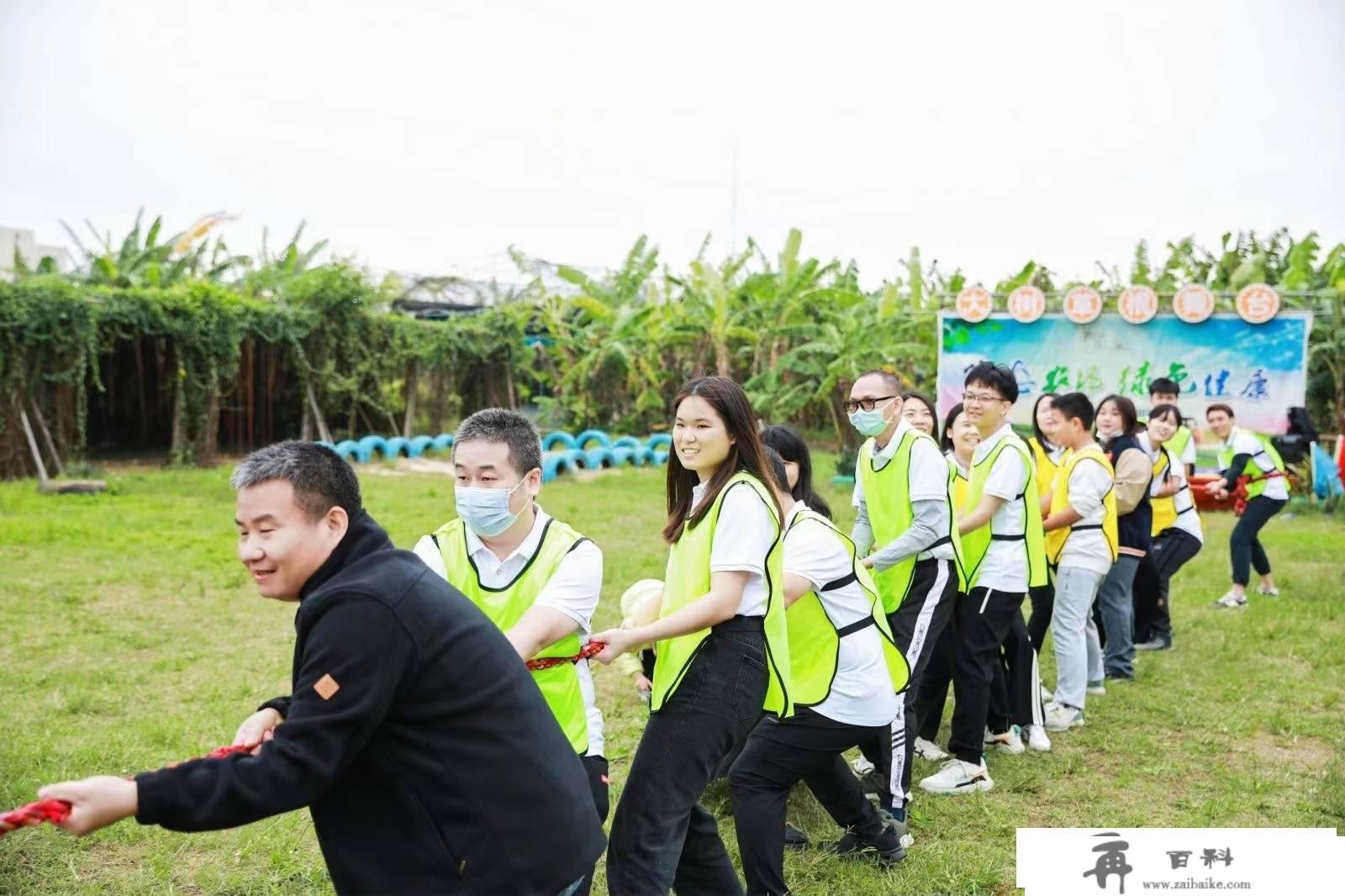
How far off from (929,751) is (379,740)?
407 centimetres

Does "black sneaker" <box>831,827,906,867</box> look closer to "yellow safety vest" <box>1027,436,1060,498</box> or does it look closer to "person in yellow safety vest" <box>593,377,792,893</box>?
"person in yellow safety vest" <box>593,377,792,893</box>

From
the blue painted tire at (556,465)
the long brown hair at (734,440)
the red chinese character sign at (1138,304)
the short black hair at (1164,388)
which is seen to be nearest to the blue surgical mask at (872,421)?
the long brown hair at (734,440)

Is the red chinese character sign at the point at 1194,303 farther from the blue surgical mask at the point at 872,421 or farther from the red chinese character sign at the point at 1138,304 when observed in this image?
the blue surgical mask at the point at 872,421

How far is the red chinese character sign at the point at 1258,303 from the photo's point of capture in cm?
1430

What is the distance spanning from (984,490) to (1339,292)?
42.9 ft

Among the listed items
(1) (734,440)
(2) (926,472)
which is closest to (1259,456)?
(2) (926,472)

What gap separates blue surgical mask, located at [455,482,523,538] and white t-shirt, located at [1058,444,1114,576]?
387 cm

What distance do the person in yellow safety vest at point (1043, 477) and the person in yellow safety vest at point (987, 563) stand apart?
63cm

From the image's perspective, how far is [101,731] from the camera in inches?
228

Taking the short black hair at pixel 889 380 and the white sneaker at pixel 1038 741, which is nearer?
the short black hair at pixel 889 380

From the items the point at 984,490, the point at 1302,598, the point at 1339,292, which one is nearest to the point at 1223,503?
the point at 1339,292

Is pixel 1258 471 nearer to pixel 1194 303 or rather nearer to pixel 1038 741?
pixel 1038 741

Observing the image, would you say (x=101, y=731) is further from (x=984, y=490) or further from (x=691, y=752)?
(x=984, y=490)

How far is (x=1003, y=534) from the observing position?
5266 mm
